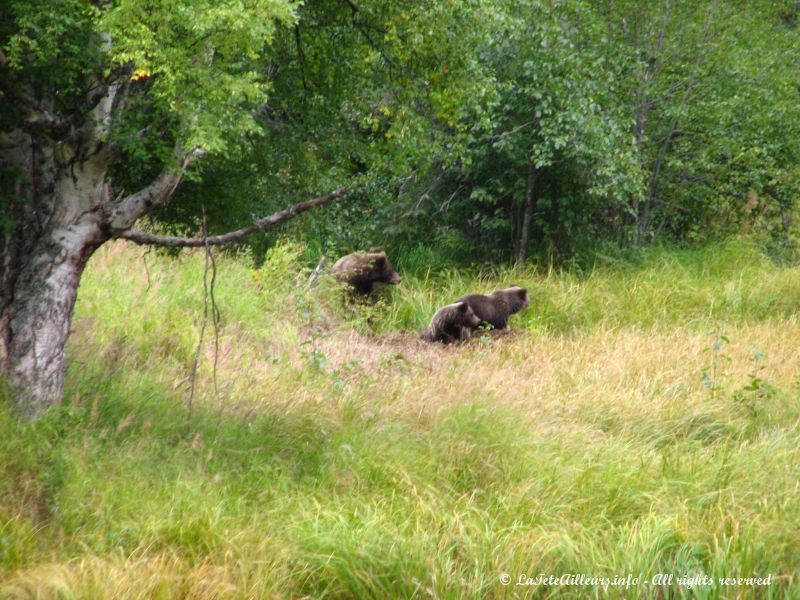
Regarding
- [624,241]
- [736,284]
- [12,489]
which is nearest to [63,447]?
[12,489]

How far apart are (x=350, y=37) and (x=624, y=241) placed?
8894 millimetres

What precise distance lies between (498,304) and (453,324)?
32.9 inches

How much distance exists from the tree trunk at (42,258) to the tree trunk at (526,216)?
880 cm

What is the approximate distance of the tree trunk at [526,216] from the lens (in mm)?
14284

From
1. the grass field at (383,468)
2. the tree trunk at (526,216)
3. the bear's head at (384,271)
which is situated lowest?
the grass field at (383,468)

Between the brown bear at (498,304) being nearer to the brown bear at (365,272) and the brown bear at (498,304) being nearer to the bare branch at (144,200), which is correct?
the brown bear at (365,272)

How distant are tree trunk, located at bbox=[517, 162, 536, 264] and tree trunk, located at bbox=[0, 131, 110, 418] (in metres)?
8.80

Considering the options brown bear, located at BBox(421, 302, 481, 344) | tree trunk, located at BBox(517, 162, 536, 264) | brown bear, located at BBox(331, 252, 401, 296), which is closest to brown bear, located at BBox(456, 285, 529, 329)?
→ brown bear, located at BBox(421, 302, 481, 344)

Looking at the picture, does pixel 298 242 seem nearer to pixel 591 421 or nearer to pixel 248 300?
pixel 248 300

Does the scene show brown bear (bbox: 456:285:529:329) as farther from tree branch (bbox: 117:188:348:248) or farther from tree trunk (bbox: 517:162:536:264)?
tree branch (bbox: 117:188:348:248)

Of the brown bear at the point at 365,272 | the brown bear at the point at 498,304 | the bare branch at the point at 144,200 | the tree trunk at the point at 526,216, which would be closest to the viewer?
the bare branch at the point at 144,200

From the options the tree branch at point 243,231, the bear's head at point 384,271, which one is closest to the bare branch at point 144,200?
the tree branch at point 243,231

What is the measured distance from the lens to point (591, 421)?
810cm

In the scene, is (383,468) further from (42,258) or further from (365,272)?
(365,272)
